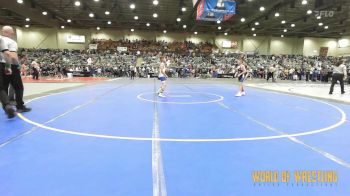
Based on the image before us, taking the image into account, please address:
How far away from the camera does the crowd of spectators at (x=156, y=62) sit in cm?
2977

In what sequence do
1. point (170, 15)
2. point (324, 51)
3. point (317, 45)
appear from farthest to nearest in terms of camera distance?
point (317, 45), point (324, 51), point (170, 15)

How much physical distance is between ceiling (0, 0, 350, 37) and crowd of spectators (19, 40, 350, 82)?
351cm

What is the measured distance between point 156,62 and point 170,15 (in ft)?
20.4

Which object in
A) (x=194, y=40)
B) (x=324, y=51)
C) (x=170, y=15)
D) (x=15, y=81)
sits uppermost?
(x=170, y=15)

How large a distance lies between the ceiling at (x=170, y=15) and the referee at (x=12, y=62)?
20.6 m

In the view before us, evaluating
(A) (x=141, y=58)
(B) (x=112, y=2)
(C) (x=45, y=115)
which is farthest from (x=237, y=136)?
(A) (x=141, y=58)

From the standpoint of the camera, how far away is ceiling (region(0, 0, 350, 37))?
86.6 feet

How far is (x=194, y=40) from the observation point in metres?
45.8

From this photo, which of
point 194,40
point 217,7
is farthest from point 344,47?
point 217,7

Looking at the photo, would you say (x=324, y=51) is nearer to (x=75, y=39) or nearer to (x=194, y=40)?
(x=194, y=40)

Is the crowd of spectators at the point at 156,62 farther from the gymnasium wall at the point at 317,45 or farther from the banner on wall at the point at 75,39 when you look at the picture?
the gymnasium wall at the point at 317,45

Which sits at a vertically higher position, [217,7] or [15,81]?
[217,7]

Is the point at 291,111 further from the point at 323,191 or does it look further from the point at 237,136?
the point at 323,191

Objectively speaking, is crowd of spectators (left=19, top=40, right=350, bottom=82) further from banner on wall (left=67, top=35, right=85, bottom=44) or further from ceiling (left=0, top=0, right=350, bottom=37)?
ceiling (left=0, top=0, right=350, bottom=37)
